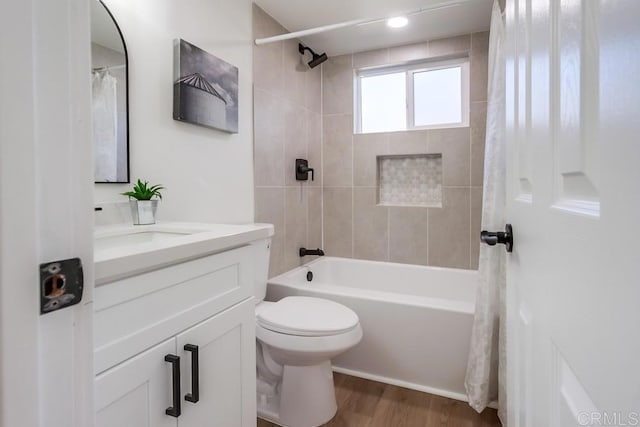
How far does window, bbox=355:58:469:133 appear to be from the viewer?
266 centimetres

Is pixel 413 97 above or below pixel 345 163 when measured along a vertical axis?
above

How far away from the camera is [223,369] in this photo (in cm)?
98

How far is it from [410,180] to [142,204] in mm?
2111

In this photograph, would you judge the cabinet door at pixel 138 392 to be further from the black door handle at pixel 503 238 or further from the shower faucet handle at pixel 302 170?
the shower faucet handle at pixel 302 170

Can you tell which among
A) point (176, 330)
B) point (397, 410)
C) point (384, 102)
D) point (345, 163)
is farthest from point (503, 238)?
point (384, 102)

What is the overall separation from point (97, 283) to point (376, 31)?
251 cm

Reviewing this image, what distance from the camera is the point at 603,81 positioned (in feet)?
1.09

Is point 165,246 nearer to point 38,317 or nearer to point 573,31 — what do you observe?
point 38,317

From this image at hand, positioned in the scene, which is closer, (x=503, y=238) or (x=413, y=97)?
(x=503, y=238)

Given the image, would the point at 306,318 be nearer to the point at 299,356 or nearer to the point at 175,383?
the point at 299,356

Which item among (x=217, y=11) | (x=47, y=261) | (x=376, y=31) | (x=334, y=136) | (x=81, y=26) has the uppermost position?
(x=376, y=31)

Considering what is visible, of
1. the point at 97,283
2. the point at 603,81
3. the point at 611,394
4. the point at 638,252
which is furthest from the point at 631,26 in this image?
the point at 97,283

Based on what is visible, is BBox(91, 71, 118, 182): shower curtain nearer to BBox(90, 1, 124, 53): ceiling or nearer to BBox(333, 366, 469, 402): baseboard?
BBox(90, 1, 124, 53): ceiling

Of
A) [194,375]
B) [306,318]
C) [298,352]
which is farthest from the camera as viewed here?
[306,318]
